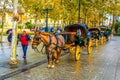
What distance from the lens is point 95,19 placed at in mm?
58250

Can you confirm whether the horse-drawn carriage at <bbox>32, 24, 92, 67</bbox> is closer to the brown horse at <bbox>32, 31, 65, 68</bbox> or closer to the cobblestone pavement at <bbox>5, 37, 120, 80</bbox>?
the brown horse at <bbox>32, 31, 65, 68</bbox>

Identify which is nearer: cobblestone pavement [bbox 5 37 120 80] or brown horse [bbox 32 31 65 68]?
cobblestone pavement [bbox 5 37 120 80]

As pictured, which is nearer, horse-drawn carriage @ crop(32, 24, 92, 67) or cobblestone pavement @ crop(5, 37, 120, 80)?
cobblestone pavement @ crop(5, 37, 120, 80)

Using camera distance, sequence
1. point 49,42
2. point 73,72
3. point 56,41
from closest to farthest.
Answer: point 73,72, point 49,42, point 56,41

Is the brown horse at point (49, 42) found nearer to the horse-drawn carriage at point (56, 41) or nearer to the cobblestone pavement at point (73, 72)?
the horse-drawn carriage at point (56, 41)

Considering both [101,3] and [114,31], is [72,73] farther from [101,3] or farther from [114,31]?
[114,31]

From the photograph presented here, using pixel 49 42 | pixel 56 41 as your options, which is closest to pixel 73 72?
pixel 49 42

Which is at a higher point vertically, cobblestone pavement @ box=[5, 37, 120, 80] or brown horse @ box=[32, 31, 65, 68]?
brown horse @ box=[32, 31, 65, 68]

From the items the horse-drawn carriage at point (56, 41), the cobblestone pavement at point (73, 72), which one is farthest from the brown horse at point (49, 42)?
the cobblestone pavement at point (73, 72)

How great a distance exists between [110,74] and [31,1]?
80.9 feet

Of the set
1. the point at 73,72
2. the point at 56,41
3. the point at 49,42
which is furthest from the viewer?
the point at 56,41

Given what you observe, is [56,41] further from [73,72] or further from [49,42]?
[73,72]

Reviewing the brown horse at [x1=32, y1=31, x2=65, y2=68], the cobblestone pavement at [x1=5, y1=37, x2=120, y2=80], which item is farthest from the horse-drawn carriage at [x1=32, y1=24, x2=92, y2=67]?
the cobblestone pavement at [x1=5, y1=37, x2=120, y2=80]

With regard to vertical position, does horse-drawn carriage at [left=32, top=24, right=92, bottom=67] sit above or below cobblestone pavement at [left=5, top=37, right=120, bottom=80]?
above
